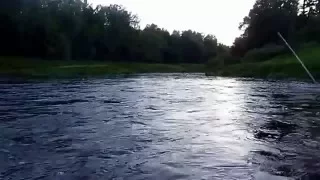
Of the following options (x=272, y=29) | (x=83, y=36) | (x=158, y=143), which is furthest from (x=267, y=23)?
(x=158, y=143)

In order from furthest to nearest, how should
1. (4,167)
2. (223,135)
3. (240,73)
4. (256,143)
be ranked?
1. (240,73)
2. (223,135)
3. (256,143)
4. (4,167)

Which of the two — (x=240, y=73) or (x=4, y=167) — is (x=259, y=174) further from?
(x=240, y=73)

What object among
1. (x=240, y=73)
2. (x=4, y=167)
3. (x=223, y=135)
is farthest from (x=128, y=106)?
(x=240, y=73)

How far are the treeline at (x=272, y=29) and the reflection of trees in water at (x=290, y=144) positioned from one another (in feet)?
177

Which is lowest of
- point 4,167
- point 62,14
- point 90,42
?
point 4,167

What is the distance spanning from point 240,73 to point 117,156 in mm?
45486

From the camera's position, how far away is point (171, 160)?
7.48 meters

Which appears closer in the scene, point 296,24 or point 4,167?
point 4,167

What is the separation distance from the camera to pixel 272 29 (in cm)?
7394

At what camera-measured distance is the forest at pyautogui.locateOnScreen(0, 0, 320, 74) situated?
7225 centimetres

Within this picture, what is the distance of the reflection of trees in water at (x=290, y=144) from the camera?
22.6ft

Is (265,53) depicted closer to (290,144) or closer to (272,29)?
(272,29)

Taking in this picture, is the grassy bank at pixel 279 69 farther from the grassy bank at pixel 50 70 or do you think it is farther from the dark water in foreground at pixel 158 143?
the dark water in foreground at pixel 158 143

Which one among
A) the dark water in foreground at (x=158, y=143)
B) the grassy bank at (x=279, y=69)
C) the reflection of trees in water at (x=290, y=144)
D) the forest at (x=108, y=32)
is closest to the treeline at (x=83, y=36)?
the forest at (x=108, y=32)
